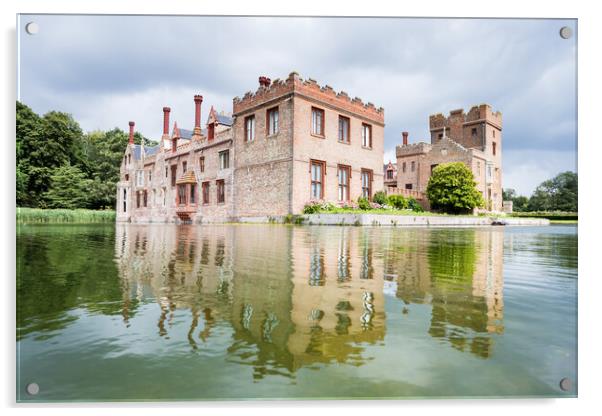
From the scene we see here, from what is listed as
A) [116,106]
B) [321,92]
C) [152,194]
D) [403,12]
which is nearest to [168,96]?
[116,106]

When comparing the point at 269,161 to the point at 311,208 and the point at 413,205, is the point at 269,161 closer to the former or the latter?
the point at 311,208

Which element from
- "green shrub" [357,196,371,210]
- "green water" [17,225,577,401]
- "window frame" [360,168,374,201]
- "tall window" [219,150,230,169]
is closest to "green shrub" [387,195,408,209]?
"window frame" [360,168,374,201]

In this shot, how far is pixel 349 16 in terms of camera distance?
3285 mm

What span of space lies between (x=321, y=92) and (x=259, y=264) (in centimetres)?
1464

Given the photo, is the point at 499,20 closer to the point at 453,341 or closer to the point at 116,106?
the point at 453,341

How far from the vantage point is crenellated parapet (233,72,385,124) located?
52.7 ft

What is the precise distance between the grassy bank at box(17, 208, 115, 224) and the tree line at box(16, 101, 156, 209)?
0.29 feet

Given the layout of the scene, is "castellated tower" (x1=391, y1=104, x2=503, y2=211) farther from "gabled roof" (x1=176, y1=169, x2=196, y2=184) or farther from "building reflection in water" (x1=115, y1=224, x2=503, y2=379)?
"building reflection in water" (x1=115, y1=224, x2=503, y2=379)

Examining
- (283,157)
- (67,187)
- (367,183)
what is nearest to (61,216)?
(67,187)

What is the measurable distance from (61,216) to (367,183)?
15232mm

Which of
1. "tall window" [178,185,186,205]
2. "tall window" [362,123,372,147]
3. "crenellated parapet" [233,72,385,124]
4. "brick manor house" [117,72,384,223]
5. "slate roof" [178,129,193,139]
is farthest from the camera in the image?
"slate roof" [178,129,193,139]

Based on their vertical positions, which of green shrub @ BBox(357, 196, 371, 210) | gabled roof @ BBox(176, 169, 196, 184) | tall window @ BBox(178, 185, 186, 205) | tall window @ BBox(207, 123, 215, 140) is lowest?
green shrub @ BBox(357, 196, 371, 210)

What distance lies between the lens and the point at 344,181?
18.5 meters

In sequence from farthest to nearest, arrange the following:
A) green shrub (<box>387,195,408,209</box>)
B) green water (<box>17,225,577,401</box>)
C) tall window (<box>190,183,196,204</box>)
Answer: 1. tall window (<box>190,183,196,204</box>)
2. green shrub (<box>387,195,408,209</box>)
3. green water (<box>17,225,577,401</box>)
